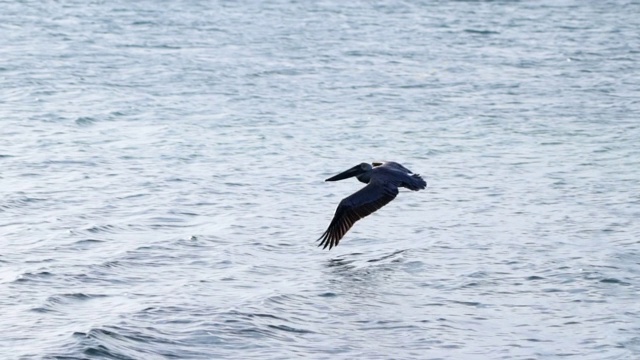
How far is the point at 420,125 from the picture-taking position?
24109 mm

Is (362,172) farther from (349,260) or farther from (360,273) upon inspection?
(360,273)

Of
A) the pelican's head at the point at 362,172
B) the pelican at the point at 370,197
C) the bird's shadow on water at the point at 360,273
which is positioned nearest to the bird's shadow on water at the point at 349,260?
the bird's shadow on water at the point at 360,273

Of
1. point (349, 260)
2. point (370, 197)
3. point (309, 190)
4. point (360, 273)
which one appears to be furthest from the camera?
point (309, 190)

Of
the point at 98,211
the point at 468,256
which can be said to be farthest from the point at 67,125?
the point at 468,256

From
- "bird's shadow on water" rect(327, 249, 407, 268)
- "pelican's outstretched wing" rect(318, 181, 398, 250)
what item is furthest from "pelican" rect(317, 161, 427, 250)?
"bird's shadow on water" rect(327, 249, 407, 268)

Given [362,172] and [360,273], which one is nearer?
[360,273]

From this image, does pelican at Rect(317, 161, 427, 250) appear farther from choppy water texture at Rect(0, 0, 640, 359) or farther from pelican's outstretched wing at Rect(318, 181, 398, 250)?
choppy water texture at Rect(0, 0, 640, 359)

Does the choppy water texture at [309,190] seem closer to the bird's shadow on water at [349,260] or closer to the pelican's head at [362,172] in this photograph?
the bird's shadow on water at [349,260]

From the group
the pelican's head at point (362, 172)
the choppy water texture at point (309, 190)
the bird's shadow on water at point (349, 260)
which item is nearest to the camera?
the choppy water texture at point (309, 190)

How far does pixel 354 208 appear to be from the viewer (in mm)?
14703

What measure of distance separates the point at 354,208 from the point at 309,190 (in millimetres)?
4262

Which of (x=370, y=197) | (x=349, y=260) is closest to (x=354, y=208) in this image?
(x=370, y=197)

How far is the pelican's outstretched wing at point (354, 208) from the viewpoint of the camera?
14.7 metres

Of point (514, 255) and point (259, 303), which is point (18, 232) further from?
point (514, 255)
